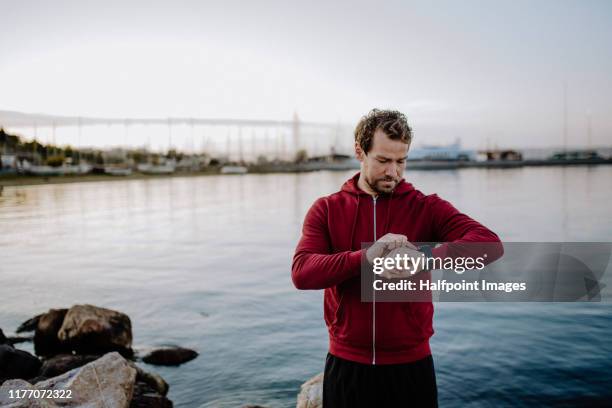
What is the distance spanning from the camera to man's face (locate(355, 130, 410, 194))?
337cm

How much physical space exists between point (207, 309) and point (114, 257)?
11.9 meters

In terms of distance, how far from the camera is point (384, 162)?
340 centimetres

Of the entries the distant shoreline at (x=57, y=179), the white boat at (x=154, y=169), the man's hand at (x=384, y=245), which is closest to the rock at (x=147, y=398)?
the man's hand at (x=384, y=245)

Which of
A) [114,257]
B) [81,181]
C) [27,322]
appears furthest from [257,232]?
[81,181]

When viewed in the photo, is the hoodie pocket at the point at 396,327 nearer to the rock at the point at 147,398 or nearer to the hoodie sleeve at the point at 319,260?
the hoodie sleeve at the point at 319,260

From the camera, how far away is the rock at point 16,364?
8852 mm

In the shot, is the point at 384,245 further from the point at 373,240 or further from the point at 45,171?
the point at 45,171

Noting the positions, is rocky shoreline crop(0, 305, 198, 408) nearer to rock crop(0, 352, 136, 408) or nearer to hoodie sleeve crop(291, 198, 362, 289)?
rock crop(0, 352, 136, 408)

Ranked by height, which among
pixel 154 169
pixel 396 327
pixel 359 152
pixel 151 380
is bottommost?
pixel 151 380

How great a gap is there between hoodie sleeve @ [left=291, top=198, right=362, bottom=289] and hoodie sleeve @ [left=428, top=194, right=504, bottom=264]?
563 millimetres

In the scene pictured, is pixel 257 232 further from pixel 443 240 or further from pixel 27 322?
pixel 443 240

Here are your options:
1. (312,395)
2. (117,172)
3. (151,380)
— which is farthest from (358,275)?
(117,172)

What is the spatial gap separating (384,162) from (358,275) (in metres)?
0.74

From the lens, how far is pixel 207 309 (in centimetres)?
1579
